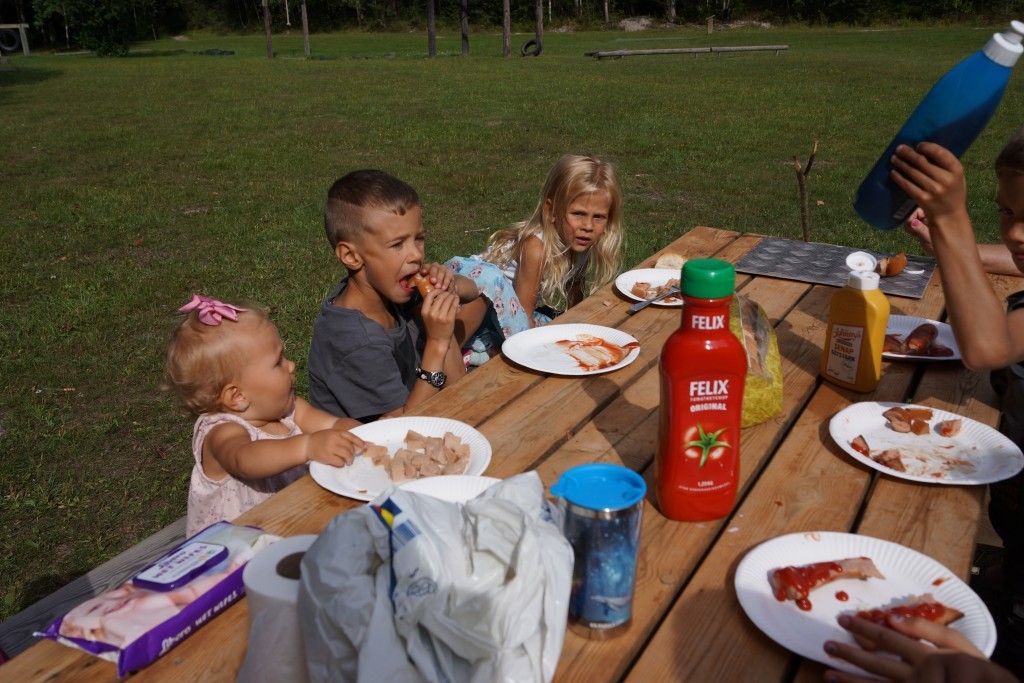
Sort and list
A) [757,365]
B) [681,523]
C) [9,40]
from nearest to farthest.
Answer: [681,523]
[757,365]
[9,40]

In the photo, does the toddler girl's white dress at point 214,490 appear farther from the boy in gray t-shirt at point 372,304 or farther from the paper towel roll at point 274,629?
the paper towel roll at point 274,629

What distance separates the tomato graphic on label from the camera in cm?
148

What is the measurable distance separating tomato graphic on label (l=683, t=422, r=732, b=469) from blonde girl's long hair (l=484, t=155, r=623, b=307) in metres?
2.23

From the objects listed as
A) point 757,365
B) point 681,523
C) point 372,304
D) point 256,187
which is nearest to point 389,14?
point 256,187

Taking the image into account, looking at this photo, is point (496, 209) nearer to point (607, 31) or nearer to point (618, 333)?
point (618, 333)

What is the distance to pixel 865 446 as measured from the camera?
1901mm

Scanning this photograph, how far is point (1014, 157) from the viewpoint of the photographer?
2246mm

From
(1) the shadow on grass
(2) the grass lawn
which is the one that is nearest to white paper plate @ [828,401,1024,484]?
(2) the grass lawn

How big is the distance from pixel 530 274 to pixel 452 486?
2.38 m

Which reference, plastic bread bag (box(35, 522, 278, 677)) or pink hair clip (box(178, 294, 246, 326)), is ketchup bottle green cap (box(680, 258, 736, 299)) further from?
pink hair clip (box(178, 294, 246, 326))

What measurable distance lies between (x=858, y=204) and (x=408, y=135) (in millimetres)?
11007

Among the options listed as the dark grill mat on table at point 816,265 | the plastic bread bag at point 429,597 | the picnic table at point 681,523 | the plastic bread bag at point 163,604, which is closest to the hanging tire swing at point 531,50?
the dark grill mat on table at point 816,265

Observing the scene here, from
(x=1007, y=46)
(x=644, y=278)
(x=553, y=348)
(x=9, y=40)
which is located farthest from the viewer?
(x=9, y=40)

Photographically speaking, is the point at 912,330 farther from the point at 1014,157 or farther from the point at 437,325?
the point at 437,325
